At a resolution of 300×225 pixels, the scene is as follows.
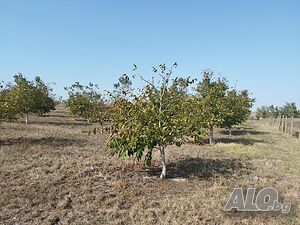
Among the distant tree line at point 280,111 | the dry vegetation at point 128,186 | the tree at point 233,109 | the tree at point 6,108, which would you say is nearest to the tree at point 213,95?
the tree at point 233,109

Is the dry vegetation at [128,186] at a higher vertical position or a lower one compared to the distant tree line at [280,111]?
lower

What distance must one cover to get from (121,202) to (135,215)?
645 millimetres

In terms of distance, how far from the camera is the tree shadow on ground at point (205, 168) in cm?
767

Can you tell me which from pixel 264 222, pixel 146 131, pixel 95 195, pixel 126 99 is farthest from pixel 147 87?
pixel 264 222

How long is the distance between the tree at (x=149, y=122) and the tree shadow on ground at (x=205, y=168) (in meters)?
0.72

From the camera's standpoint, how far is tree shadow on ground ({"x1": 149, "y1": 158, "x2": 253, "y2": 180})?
767 cm

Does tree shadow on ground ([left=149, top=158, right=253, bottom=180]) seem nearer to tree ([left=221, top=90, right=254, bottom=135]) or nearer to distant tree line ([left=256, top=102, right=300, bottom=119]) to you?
tree ([left=221, top=90, right=254, bottom=135])

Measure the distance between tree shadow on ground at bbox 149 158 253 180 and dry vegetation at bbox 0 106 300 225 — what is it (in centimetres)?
3

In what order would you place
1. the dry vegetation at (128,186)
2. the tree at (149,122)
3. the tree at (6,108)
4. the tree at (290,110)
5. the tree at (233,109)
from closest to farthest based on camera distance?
1. the dry vegetation at (128,186)
2. the tree at (149,122)
3. the tree at (6,108)
4. the tree at (233,109)
5. the tree at (290,110)

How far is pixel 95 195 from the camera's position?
5902mm

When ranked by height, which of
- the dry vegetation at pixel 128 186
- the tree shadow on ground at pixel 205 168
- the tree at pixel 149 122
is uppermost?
the tree at pixel 149 122

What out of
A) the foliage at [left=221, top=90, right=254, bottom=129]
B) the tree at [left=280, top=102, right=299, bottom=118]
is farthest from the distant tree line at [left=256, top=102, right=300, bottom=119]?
the foliage at [left=221, top=90, right=254, bottom=129]

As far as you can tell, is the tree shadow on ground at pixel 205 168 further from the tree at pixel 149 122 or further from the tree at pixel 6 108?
the tree at pixel 6 108

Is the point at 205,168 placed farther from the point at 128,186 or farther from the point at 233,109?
the point at 233,109
